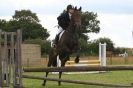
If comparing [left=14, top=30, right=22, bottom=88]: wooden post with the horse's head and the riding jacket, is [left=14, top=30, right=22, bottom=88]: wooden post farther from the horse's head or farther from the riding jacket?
the riding jacket

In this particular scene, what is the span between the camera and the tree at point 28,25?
259 ft

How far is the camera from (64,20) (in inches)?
672

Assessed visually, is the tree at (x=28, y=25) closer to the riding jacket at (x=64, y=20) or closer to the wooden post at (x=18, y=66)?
the riding jacket at (x=64, y=20)

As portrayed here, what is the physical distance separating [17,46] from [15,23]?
67945 millimetres

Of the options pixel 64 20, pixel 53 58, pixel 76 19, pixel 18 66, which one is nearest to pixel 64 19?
pixel 64 20

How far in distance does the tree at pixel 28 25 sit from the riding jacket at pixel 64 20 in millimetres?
58174

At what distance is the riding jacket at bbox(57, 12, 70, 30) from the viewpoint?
1665 centimetres

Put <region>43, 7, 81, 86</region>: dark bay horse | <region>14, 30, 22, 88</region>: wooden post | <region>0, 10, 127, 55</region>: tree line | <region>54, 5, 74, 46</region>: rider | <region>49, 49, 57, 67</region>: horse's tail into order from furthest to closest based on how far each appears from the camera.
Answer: <region>0, 10, 127, 55</region>: tree line, <region>49, 49, 57, 67</region>: horse's tail, <region>54, 5, 74, 46</region>: rider, <region>43, 7, 81, 86</region>: dark bay horse, <region>14, 30, 22, 88</region>: wooden post

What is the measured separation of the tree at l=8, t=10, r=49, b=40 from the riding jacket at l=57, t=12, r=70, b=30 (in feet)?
191

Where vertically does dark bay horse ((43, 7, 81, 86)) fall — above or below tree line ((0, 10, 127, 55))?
below

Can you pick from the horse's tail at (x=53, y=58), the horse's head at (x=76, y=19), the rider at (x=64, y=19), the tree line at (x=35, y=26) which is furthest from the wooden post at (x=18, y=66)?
the tree line at (x=35, y=26)


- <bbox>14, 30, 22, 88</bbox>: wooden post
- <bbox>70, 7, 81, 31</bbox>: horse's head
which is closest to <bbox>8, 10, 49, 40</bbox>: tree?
<bbox>70, 7, 81, 31</bbox>: horse's head

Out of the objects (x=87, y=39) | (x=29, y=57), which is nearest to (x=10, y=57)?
(x=29, y=57)


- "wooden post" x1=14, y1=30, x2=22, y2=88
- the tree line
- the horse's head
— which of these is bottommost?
"wooden post" x1=14, y1=30, x2=22, y2=88
